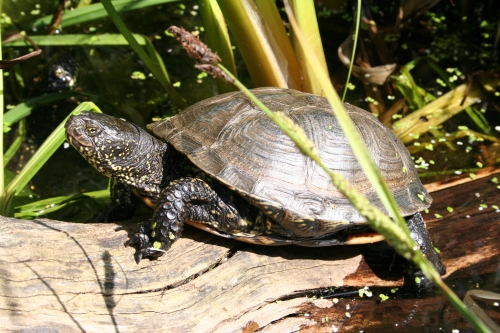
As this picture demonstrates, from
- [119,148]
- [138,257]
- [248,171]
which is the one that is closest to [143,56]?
[119,148]

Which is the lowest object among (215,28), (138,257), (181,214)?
(138,257)

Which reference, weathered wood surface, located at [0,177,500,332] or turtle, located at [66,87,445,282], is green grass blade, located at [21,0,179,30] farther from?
weathered wood surface, located at [0,177,500,332]

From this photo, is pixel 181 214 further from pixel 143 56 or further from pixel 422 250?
pixel 143 56

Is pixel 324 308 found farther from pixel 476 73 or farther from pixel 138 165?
pixel 476 73

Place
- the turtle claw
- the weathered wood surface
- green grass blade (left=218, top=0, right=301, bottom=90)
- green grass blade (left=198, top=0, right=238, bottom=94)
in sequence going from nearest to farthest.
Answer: the weathered wood surface → the turtle claw → green grass blade (left=218, top=0, right=301, bottom=90) → green grass blade (left=198, top=0, right=238, bottom=94)

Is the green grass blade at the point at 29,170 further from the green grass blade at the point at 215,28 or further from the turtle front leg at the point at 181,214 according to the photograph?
the green grass blade at the point at 215,28

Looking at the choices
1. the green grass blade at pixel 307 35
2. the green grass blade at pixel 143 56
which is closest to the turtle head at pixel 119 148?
the green grass blade at pixel 143 56

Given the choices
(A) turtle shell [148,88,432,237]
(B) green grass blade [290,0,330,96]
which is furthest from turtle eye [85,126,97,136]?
(B) green grass blade [290,0,330,96]
